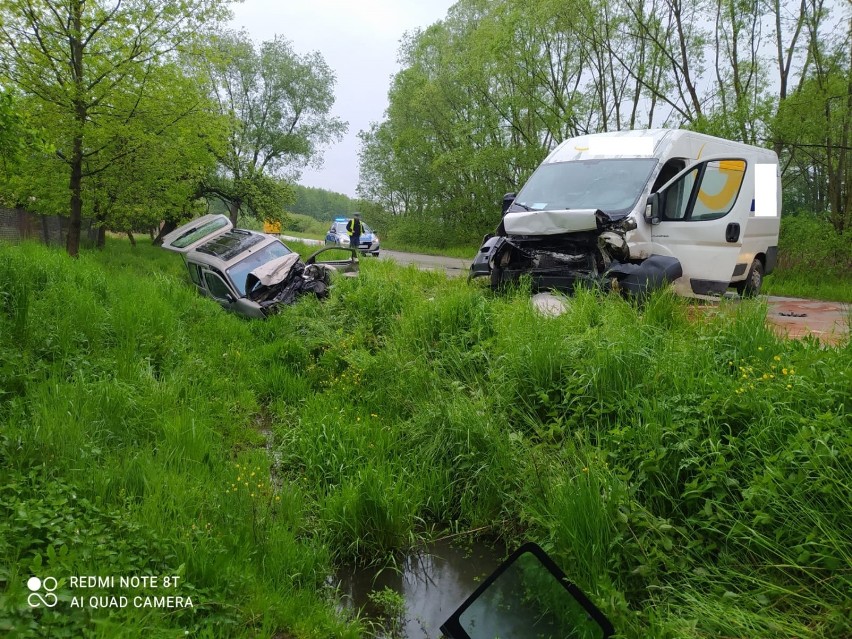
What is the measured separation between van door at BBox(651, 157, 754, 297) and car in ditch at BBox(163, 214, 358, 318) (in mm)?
5693

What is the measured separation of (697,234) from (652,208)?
2.38 ft

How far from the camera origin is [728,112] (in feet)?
44.6

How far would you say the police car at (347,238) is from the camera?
23.3 metres

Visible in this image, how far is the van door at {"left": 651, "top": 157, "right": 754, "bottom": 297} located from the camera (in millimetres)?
6781

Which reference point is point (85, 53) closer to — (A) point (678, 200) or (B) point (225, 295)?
(B) point (225, 295)

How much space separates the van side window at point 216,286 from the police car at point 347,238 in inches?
422

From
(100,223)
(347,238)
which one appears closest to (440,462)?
(100,223)

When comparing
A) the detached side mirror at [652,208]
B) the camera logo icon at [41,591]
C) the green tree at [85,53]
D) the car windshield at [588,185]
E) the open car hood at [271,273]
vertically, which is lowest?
the camera logo icon at [41,591]

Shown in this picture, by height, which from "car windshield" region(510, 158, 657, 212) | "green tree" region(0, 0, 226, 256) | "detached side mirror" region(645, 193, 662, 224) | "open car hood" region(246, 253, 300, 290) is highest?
"green tree" region(0, 0, 226, 256)

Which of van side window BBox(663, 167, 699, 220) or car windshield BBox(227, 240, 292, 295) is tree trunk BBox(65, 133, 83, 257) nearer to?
car windshield BBox(227, 240, 292, 295)

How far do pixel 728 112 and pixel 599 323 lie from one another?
37.4ft

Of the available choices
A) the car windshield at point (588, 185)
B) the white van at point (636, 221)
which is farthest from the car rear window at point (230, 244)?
the car windshield at point (588, 185)

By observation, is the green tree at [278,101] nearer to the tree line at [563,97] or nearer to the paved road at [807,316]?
the tree line at [563,97]

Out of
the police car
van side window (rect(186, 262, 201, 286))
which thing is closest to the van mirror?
van side window (rect(186, 262, 201, 286))
